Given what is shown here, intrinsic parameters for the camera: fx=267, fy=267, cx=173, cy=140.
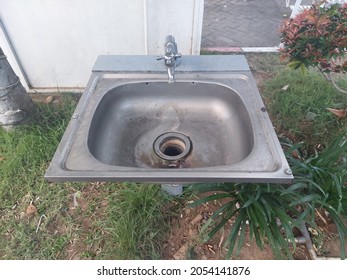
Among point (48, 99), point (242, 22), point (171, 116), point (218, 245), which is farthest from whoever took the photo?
point (242, 22)

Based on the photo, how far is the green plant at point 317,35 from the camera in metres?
1.63

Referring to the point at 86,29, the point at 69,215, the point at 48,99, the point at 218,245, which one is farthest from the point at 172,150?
the point at 48,99

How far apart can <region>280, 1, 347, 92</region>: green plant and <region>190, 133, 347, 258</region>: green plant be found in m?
0.61

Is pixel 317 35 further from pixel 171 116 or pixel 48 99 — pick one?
pixel 48 99

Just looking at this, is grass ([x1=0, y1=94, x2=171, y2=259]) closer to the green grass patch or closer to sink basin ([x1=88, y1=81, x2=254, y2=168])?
sink basin ([x1=88, y1=81, x2=254, y2=168])

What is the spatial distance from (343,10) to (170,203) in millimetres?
1738

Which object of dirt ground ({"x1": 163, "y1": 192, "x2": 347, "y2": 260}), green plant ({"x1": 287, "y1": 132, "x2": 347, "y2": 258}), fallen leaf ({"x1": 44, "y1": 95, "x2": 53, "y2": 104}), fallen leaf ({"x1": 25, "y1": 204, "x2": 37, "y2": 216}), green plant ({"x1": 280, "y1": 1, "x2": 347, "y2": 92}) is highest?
green plant ({"x1": 280, "y1": 1, "x2": 347, "y2": 92})

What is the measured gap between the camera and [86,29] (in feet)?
8.18

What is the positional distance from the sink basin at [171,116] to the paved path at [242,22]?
2156 mm

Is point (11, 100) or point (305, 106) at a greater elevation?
point (11, 100)

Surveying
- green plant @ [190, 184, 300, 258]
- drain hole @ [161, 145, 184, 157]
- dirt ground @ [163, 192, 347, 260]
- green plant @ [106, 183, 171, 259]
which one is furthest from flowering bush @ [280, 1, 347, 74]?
green plant @ [106, 183, 171, 259]

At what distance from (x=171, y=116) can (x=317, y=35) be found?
103 cm

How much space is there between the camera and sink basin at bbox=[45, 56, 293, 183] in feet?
4.67

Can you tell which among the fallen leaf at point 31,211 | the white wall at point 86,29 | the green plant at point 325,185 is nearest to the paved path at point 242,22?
the white wall at point 86,29
